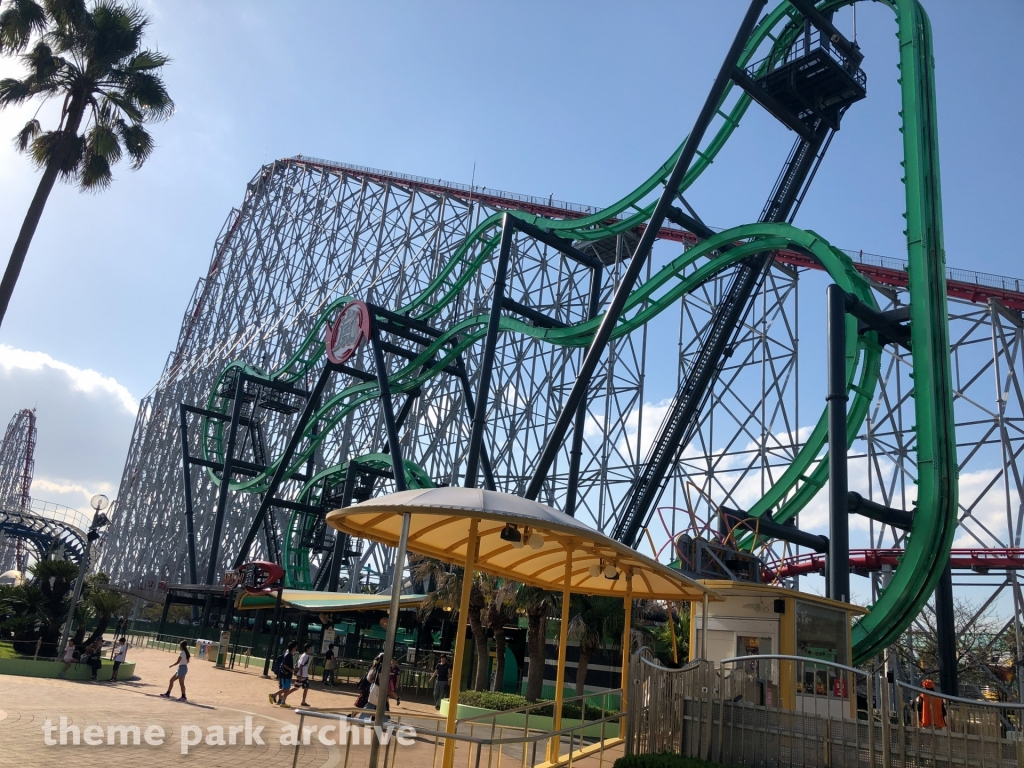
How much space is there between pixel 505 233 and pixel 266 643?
1179cm

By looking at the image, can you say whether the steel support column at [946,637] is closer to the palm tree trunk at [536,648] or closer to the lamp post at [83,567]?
the palm tree trunk at [536,648]

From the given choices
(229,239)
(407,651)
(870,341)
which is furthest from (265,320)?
(870,341)

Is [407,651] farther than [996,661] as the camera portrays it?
No

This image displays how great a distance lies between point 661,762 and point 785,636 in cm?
240

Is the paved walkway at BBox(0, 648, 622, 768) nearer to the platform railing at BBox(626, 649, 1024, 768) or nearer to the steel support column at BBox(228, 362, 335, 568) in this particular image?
the platform railing at BBox(626, 649, 1024, 768)

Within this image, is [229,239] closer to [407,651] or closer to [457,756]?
[407,651]

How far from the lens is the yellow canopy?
5.61m

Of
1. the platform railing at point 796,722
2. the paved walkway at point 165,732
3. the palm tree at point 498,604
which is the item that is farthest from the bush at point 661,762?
A: the palm tree at point 498,604

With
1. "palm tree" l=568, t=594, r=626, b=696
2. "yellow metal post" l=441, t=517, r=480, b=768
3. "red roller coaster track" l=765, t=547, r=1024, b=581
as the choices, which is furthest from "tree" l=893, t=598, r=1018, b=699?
"yellow metal post" l=441, t=517, r=480, b=768

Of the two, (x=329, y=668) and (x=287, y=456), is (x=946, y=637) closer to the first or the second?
(x=329, y=668)

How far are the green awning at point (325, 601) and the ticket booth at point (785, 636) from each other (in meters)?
6.79

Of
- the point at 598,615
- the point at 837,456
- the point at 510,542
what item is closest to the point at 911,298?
the point at 837,456

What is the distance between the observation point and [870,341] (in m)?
13.6

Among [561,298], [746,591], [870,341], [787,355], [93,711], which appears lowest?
[93,711]
